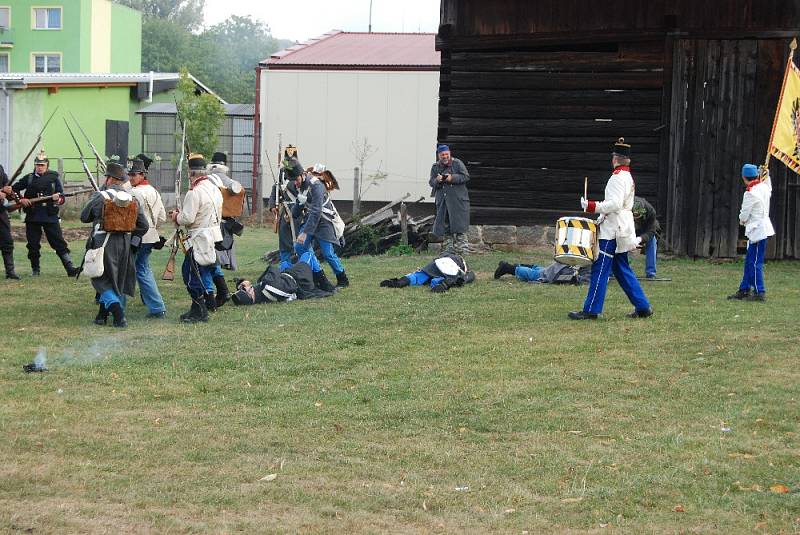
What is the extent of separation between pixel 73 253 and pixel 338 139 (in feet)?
43.1

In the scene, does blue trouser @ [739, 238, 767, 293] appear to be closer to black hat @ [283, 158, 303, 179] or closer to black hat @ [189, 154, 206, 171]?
black hat @ [283, 158, 303, 179]

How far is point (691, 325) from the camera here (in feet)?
41.1

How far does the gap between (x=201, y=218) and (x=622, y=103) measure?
28.2 ft

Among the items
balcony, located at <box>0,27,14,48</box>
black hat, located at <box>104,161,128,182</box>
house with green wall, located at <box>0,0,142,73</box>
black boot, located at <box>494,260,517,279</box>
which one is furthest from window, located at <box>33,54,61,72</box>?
black hat, located at <box>104,161,128,182</box>

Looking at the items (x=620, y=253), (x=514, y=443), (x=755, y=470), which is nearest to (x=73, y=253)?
(x=620, y=253)

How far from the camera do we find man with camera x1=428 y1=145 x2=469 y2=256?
→ 18.5 m

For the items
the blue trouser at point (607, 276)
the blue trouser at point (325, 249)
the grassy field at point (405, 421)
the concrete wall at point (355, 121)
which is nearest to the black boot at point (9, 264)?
the grassy field at point (405, 421)

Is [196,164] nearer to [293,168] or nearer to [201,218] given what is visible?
[201,218]

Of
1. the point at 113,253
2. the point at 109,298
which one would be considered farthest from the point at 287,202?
the point at 109,298

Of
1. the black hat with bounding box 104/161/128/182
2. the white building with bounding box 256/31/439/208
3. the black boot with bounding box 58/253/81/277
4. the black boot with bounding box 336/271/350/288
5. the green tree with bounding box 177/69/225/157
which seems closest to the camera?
the black hat with bounding box 104/161/128/182

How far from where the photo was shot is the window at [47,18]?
60469 millimetres

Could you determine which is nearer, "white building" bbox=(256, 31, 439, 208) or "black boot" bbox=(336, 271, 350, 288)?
"black boot" bbox=(336, 271, 350, 288)

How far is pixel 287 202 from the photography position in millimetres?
16203

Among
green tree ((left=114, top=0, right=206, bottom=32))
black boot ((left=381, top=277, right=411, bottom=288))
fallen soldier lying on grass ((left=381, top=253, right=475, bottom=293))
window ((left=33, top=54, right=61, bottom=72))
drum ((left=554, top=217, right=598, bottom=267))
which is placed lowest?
black boot ((left=381, top=277, right=411, bottom=288))
